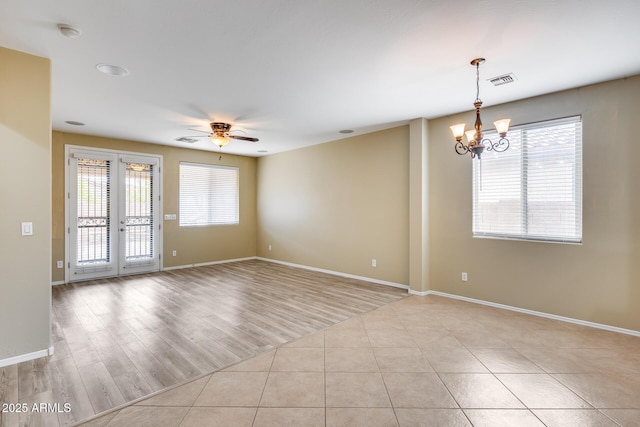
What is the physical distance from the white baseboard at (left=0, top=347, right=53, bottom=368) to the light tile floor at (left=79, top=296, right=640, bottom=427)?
1.38 m

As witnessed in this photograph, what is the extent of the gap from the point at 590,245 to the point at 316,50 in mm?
3695

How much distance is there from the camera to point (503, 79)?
3.33 metres

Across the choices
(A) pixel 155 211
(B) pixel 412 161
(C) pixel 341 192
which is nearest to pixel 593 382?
(B) pixel 412 161

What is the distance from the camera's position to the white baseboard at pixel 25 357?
2660mm

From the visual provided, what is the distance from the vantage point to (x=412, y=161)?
4961mm

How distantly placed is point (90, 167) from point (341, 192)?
4.84m

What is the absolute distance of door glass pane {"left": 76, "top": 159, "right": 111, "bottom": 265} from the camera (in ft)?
18.9

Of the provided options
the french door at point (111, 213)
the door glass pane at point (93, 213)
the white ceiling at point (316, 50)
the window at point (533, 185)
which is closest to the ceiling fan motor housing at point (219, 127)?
the white ceiling at point (316, 50)

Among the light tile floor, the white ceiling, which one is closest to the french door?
the white ceiling

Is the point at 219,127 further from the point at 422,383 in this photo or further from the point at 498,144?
the point at 422,383

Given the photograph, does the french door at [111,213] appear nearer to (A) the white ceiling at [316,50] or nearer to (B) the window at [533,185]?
(A) the white ceiling at [316,50]

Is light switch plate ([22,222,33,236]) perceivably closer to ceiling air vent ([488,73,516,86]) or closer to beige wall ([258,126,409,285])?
beige wall ([258,126,409,285])

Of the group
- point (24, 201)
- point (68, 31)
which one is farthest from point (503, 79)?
point (24, 201)

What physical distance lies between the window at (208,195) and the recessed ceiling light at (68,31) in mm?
4740
